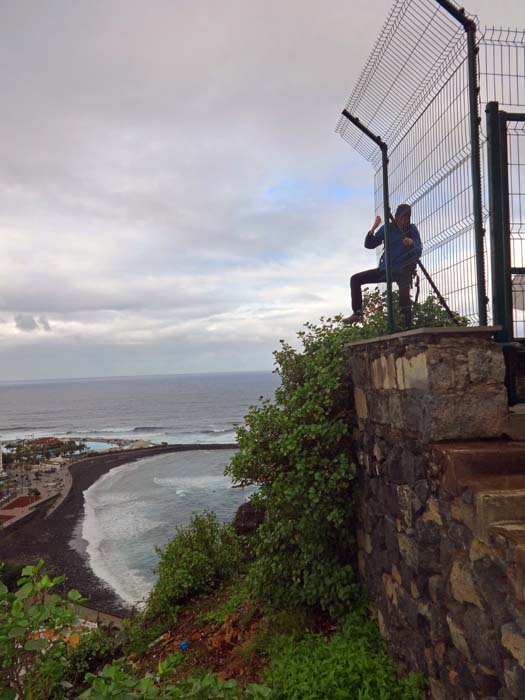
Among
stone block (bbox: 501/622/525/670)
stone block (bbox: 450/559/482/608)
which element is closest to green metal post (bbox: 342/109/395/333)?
stone block (bbox: 450/559/482/608)

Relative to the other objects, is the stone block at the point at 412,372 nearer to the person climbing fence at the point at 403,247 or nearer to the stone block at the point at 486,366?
the stone block at the point at 486,366

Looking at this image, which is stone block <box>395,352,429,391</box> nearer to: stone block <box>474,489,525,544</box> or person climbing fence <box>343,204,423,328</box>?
stone block <box>474,489,525,544</box>

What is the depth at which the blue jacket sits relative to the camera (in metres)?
4.82

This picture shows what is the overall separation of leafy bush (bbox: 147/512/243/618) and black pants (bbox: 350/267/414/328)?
530cm

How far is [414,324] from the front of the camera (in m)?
5.52

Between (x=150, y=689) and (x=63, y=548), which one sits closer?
(x=150, y=689)

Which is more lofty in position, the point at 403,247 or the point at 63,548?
the point at 403,247

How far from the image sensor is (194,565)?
352 inches

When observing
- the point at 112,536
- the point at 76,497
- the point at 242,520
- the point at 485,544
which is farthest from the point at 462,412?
the point at 76,497

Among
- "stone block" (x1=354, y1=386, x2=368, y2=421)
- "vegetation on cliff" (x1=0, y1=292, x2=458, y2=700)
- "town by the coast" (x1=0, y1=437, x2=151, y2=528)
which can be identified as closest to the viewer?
"vegetation on cliff" (x1=0, y1=292, x2=458, y2=700)

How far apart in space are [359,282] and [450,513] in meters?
3.92

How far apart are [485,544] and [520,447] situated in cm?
73

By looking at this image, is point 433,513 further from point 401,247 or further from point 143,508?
point 143,508

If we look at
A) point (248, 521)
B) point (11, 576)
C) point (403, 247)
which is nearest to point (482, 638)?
point (403, 247)
